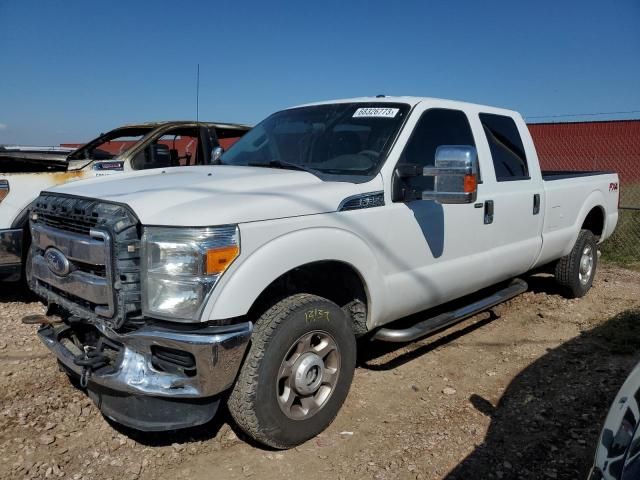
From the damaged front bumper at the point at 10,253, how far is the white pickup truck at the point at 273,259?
1.91 meters

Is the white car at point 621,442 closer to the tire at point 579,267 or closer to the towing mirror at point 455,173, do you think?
the towing mirror at point 455,173

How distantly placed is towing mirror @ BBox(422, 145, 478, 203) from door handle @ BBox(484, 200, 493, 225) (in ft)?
3.30

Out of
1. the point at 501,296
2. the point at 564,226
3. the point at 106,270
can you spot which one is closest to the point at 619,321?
the point at 564,226

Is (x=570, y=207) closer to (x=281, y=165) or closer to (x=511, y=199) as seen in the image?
(x=511, y=199)

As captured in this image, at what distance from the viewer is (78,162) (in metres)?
Answer: 6.08

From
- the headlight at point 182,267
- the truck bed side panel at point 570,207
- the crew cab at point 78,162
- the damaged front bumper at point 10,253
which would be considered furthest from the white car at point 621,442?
the damaged front bumper at point 10,253

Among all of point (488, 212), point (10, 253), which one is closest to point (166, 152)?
point (10, 253)

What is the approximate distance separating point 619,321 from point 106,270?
4.81 m

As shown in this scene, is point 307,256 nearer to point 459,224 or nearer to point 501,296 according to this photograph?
point 459,224

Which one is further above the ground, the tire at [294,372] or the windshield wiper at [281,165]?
the windshield wiper at [281,165]

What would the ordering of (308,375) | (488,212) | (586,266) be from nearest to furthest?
(308,375)
(488,212)
(586,266)

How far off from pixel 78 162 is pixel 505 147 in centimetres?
444

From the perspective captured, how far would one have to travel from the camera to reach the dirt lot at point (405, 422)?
295cm

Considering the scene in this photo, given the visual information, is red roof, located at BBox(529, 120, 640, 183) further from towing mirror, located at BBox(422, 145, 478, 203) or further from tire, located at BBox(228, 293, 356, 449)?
tire, located at BBox(228, 293, 356, 449)
